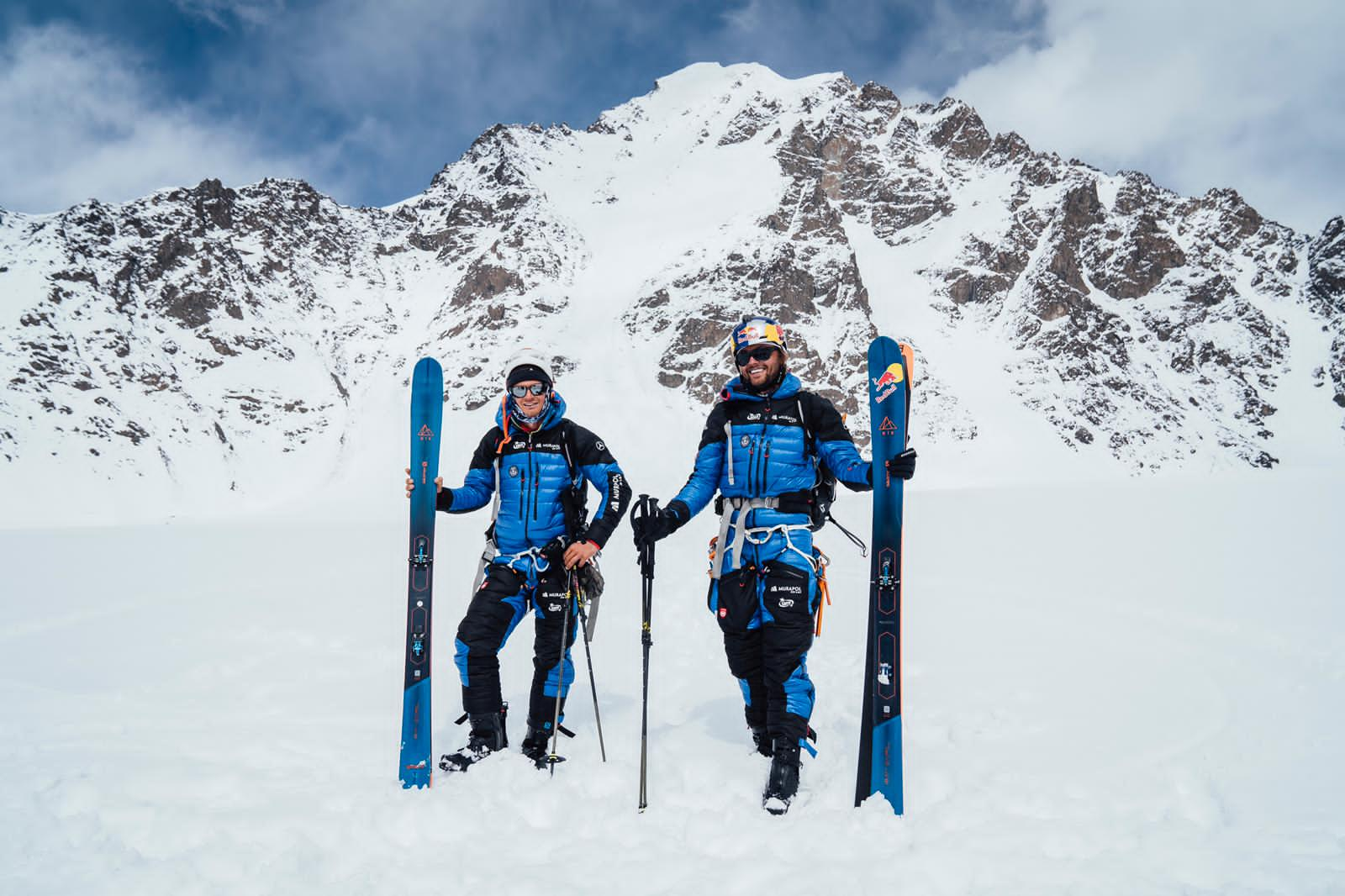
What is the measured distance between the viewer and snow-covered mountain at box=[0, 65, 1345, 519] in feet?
247

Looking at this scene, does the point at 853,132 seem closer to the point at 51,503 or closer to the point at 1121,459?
the point at 1121,459

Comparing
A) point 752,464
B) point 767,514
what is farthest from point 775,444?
point 767,514

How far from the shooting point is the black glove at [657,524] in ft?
16.8

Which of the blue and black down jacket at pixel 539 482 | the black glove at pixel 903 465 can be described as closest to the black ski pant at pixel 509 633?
the blue and black down jacket at pixel 539 482

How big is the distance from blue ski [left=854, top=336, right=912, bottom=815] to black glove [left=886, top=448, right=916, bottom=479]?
81mm

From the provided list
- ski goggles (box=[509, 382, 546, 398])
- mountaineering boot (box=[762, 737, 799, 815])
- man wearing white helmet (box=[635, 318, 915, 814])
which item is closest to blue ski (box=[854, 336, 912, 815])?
man wearing white helmet (box=[635, 318, 915, 814])

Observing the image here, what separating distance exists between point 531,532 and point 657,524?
3.91 ft

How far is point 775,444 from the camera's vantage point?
5.31 metres

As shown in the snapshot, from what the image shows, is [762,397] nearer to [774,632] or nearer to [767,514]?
[767,514]

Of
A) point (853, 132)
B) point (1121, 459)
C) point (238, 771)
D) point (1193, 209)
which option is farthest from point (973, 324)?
point (238, 771)

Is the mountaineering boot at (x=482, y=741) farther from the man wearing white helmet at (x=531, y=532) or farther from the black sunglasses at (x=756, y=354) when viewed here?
the black sunglasses at (x=756, y=354)

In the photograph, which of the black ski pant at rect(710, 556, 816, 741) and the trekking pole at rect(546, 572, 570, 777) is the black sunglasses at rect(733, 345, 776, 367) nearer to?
the black ski pant at rect(710, 556, 816, 741)

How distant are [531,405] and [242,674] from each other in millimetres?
4815

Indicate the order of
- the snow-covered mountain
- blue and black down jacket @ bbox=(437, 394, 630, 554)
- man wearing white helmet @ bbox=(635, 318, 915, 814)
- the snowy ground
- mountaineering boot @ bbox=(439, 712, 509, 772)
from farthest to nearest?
the snow-covered mountain
blue and black down jacket @ bbox=(437, 394, 630, 554)
mountaineering boot @ bbox=(439, 712, 509, 772)
man wearing white helmet @ bbox=(635, 318, 915, 814)
the snowy ground
